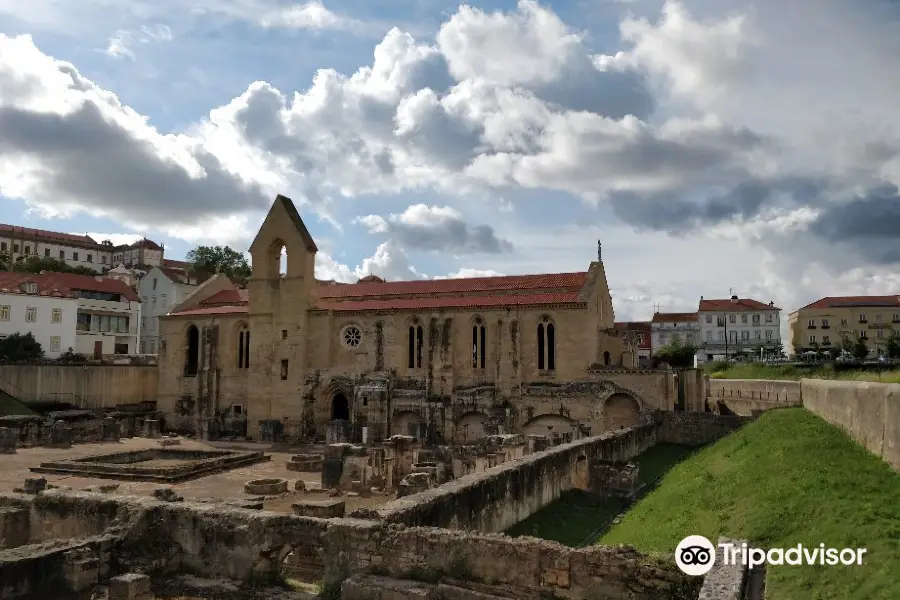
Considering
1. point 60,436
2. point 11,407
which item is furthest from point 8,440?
point 11,407

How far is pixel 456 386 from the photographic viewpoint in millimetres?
40281

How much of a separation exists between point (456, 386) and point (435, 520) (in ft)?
88.1

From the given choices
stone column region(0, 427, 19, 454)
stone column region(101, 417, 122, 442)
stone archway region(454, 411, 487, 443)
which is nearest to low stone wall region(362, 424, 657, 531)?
stone archway region(454, 411, 487, 443)

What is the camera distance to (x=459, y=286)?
4453 cm

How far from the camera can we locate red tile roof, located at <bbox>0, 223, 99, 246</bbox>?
10200cm

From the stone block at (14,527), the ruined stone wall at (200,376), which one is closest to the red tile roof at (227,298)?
the ruined stone wall at (200,376)

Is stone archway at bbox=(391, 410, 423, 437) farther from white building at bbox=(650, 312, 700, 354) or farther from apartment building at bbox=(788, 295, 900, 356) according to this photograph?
white building at bbox=(650, 312, 700, 354)

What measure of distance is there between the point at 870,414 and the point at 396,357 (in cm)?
2966

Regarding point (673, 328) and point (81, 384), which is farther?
point (673, 328)

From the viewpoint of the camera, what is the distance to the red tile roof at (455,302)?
39.2 meters

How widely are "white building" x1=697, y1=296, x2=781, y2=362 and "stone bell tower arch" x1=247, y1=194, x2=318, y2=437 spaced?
69651 millimetres

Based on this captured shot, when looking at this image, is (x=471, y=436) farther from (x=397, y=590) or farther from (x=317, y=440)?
(x=397, y=590)

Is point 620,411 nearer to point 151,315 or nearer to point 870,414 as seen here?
point 870,414

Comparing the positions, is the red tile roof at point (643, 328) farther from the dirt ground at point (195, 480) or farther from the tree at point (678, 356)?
the dirt ground at point (195, 480)
